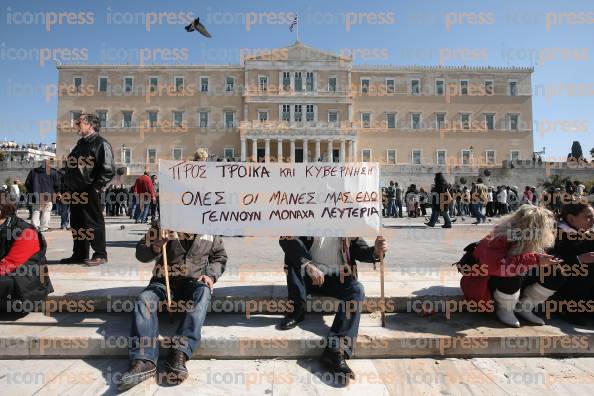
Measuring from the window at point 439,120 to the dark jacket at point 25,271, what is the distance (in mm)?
46968

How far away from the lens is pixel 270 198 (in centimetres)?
339

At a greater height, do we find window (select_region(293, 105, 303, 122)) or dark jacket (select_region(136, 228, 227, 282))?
window (select_region(293, 105, 303, 122))

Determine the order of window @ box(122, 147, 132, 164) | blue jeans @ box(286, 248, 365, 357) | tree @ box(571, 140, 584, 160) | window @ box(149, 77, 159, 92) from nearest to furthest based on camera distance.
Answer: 1. blue jeans @ box(286, 248, 365, 357)
2. window @ box(122, 147, 132, 164)
3. window @ box(149, 77, 159, 92)
4. tree @ box(571, 140, 584, 160)

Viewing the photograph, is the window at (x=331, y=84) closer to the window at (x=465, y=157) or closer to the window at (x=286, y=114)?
the window at (x=286, y=114)

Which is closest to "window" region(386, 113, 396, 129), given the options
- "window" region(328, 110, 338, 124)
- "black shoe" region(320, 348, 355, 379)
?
"window" region(328, 110, 338, 124)

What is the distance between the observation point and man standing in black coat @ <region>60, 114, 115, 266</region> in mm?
4777

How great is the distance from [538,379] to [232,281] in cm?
283

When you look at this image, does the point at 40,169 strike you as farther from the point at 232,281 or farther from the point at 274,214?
the point at 274,214

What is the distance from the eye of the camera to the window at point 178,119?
44531 mm

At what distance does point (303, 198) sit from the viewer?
3.38m

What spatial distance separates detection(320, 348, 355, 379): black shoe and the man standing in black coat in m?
3.53

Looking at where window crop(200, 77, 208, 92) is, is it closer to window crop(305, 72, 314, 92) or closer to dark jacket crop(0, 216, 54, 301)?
window crop(305, 72, 314, 92)

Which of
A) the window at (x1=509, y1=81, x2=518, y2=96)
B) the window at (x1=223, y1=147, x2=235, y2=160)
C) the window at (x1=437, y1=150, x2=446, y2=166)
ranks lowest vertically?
the window at (x1=437, y1=150, x2=446, y2=166)

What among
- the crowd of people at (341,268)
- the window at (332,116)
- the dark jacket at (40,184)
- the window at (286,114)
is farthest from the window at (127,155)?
the crowd of people at (341,268)
